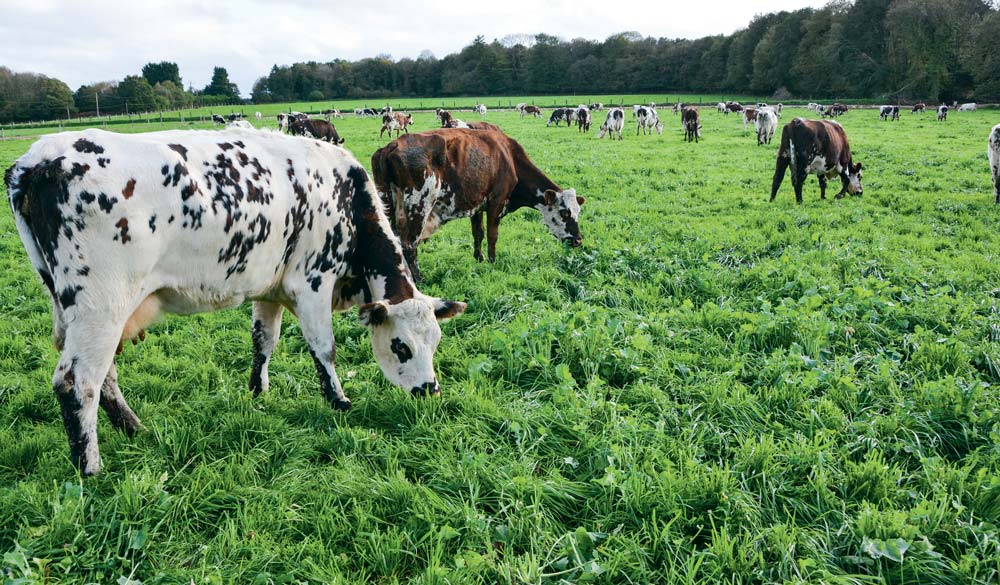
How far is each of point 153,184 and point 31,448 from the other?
6.48 feet

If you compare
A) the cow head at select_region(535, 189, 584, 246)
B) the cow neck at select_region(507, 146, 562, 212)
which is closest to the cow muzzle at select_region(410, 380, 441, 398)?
the cow head at select_region(535, 189, 584, 246)

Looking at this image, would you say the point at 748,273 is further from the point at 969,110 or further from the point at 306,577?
the point at 969,110

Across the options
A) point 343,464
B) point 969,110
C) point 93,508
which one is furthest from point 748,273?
point 969,110

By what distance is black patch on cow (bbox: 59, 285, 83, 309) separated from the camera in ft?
10.2

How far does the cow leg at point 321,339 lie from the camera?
4.34 metres

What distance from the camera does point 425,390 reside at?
4.31 m

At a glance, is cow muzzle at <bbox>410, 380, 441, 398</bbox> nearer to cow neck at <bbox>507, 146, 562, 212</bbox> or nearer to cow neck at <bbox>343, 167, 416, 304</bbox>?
cow neck at <bbox>343, 167, 416, 304</bbox>

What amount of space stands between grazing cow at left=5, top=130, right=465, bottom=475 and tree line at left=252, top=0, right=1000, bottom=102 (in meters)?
69.6

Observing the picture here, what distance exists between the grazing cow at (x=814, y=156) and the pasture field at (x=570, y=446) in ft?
20.1

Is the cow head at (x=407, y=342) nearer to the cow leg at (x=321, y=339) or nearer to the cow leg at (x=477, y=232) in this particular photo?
the cow leg at (x=321, y=339)

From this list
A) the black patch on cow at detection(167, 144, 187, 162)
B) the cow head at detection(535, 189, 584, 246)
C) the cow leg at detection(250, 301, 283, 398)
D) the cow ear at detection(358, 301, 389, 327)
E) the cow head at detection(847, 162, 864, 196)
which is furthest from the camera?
the cow head at detection(847, 162, 864, 196)

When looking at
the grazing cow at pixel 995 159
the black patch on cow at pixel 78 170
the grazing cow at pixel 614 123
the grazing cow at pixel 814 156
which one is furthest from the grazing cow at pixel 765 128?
the black patch on cow at pixel 78 170

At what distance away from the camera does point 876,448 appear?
11.5ft

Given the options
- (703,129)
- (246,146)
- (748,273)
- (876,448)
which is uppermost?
(703,129)
